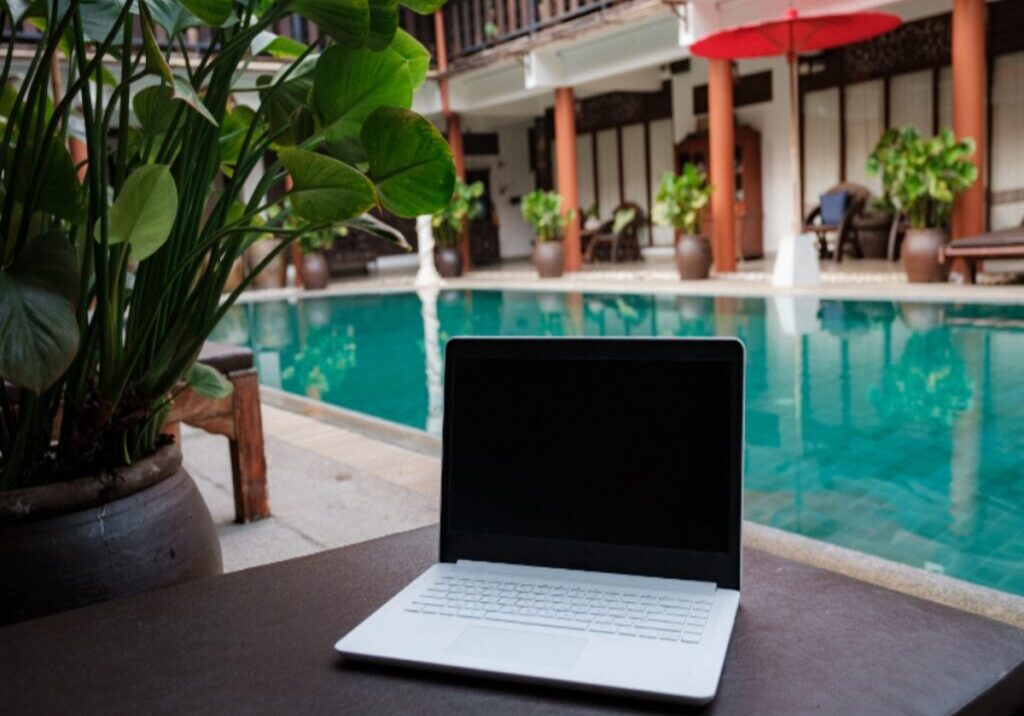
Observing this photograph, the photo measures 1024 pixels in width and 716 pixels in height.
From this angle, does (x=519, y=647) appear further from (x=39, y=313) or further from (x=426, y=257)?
(x=426, y=257)

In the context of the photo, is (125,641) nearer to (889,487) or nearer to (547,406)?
(547,406)

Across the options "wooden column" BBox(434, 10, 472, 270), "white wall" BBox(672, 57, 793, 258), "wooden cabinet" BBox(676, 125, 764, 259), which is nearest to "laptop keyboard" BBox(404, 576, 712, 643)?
"white wall" BBox(672, 57, 793, 258)

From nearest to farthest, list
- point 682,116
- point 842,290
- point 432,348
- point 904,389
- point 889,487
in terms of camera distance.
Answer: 1. point 889,487
2. point 904,389
3. point 432,348
4. point 842,290
5. point 682,116

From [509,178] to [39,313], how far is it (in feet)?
62.0

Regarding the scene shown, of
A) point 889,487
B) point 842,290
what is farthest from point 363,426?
point 842,290

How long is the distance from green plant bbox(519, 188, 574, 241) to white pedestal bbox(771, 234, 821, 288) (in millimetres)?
4297

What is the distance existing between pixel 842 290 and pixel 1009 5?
4.54 m

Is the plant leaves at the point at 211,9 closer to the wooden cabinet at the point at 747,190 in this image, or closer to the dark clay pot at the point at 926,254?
the dark clay pot at the point at 926,254

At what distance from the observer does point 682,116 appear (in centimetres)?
1549

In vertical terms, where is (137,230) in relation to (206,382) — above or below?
above

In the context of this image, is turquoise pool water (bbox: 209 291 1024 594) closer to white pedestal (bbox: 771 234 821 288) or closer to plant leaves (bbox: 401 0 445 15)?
plant leaves (bbox: 401 0 445 15)

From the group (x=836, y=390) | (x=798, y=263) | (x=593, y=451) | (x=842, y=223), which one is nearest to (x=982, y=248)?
(x=798, y=263)

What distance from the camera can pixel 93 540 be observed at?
1.31m

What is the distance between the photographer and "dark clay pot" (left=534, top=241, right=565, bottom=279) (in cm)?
1373
